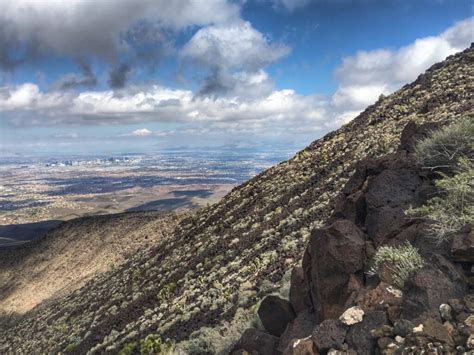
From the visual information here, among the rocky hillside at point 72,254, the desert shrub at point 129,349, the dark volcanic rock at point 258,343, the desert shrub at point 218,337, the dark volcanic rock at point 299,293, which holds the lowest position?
the rocky hillside at point 72,254

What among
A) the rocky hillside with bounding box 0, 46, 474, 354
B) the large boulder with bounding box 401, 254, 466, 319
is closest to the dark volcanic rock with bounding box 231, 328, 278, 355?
the rocky hillside with bounding box 0, 46, 474, 354

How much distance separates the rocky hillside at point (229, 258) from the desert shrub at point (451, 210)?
7045mm

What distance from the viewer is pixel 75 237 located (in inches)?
2283

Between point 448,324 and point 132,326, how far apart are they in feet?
60.8

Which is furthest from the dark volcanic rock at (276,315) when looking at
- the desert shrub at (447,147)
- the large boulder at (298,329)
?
the desert shrub at (447,147)

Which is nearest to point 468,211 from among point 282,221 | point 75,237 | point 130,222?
point 282,221

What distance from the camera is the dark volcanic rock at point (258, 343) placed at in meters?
9.27

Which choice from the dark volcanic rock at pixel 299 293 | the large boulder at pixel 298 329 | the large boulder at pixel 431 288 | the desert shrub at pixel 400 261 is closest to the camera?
the large boulder at pixel 431 288

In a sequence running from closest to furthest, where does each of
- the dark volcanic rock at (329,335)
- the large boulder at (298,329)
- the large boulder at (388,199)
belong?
the dark volcanic rock at (329,335), the large boulder at (298,329), the large boulder at (388,199)

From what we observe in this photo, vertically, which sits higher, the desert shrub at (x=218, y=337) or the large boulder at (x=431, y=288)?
the large boulder at (x=431, y=288)

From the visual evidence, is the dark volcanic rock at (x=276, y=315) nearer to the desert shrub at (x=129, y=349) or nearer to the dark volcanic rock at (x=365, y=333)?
the dark volcanic rock at (x=365, y=333)

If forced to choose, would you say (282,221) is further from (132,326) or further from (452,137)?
(452,137)

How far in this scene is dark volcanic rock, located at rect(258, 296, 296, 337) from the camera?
10.5 metres

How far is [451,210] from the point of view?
31.6ft
